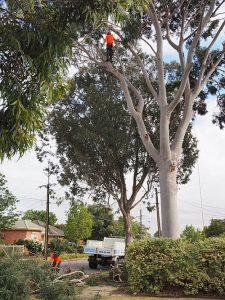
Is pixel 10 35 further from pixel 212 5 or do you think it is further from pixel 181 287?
pixel 212 5

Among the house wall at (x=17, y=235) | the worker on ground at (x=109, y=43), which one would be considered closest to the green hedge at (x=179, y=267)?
the worker on ground at (x=109, y=43)

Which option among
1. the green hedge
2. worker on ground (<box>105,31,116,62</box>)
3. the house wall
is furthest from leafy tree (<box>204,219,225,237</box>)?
the green hedge

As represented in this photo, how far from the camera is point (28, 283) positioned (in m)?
10.5

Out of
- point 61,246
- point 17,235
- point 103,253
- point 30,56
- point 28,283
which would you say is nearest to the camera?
point 30,56

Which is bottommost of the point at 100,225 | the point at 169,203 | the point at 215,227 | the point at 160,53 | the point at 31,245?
the point at 31,245

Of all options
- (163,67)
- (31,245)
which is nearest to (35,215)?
(31,245)

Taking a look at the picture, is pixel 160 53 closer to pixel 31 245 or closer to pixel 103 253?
pixel 103 253

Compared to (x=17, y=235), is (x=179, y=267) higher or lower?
lower

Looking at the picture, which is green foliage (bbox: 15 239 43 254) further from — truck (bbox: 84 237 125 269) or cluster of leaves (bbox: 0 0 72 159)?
cluster of leaves (bbox: 0 0 72 159)

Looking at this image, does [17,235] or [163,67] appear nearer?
[163,67]

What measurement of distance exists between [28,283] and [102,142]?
56.9 feet

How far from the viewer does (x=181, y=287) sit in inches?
557

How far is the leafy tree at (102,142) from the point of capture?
26984 mm

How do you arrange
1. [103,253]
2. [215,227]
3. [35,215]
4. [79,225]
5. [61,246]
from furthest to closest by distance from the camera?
[35,215] < [79,225] < [215,227] < [61,246] < [103,253]
